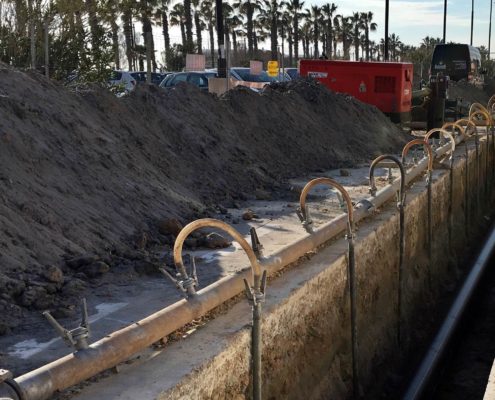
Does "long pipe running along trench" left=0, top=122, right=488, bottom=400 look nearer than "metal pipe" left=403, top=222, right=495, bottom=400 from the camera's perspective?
Yes

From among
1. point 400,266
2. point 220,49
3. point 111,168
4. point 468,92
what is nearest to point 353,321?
point 400,266

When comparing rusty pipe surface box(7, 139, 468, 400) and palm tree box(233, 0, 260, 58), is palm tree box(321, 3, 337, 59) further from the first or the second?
rusty pipe surface box(7, 139, 468, 400)

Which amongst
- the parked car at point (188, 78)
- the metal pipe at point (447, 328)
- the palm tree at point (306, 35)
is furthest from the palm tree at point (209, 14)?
the metal pipe at point (447, 328)

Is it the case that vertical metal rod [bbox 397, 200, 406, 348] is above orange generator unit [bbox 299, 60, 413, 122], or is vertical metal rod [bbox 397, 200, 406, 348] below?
below

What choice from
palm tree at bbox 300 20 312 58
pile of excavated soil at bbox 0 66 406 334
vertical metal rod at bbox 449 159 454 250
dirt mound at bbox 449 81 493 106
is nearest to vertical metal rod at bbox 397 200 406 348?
pile of excavated soil at bbox 0 66 406 334

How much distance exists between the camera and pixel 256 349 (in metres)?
4.23

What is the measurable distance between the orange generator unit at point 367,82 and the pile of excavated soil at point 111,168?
4477 mm

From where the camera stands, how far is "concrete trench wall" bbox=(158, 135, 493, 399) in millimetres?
4090

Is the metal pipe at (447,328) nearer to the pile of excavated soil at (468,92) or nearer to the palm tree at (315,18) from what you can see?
the pile of excavated soil at (468,92)

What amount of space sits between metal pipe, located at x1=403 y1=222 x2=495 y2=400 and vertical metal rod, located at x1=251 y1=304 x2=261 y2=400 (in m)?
2.67

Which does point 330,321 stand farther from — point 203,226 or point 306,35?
point 306,35

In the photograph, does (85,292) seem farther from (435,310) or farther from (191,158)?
(435,310)

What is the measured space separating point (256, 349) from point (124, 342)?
0.92 metres

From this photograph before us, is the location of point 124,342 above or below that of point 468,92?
above
